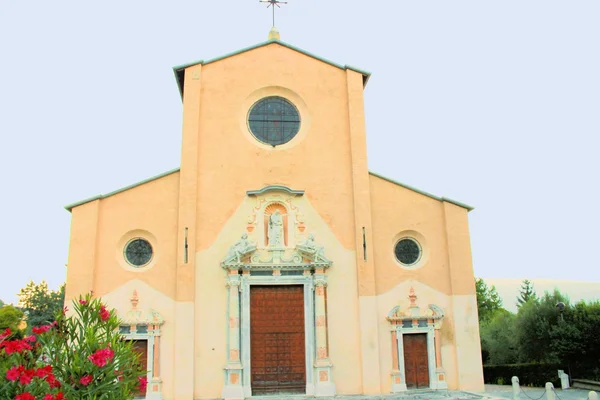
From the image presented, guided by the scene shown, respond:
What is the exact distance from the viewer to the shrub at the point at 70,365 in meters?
6.58

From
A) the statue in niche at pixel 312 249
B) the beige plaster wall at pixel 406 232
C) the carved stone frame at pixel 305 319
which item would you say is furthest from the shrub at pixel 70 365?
the beige plaster wall at pixel 406 232

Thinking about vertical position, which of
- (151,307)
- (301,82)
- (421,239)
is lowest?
(151,307)

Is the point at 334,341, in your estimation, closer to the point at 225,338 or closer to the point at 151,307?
the point at 225,338

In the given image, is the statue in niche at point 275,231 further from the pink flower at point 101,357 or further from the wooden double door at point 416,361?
the pink flower at point 101,357

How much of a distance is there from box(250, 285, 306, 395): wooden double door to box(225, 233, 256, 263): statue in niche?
1.06 meters

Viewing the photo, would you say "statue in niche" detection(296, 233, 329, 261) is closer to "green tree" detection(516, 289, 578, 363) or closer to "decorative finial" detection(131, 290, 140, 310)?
"decorative finial" detection(131, 290, 140, 310)

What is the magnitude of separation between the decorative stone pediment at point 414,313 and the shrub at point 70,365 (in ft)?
33.0

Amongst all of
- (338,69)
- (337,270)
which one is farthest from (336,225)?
(338,69)

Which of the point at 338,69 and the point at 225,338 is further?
the point at 338,69

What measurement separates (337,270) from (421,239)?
113 inches

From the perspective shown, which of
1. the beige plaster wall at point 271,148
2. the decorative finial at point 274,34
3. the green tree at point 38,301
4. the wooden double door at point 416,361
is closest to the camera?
the wooden double door at point 416,361

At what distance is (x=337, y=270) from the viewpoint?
54.9 feet

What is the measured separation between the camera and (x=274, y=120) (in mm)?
18234

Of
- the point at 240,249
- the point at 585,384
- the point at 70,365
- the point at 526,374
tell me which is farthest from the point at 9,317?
the point at 585,384
